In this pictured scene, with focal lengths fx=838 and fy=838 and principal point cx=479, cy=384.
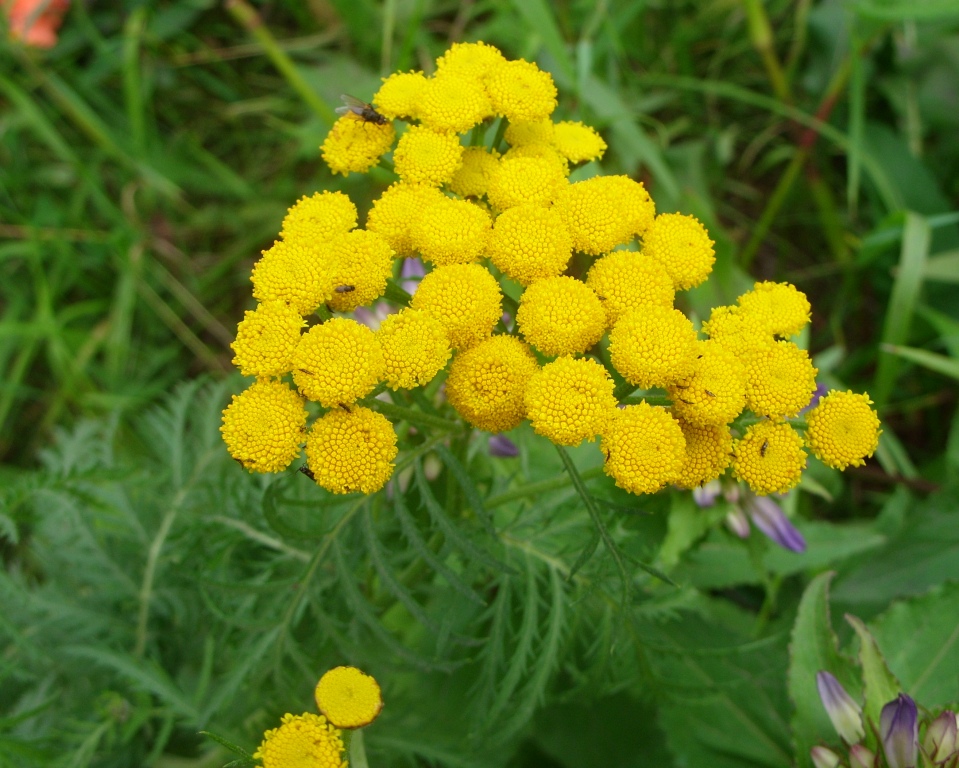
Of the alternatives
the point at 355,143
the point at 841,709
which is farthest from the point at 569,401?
the point at 841,709

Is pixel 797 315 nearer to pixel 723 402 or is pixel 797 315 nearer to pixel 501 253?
pixel 723 402

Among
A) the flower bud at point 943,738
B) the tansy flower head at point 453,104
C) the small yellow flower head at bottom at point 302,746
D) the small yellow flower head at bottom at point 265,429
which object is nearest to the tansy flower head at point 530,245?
the tansy flower head at point 453,104

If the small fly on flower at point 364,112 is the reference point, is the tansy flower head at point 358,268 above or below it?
below

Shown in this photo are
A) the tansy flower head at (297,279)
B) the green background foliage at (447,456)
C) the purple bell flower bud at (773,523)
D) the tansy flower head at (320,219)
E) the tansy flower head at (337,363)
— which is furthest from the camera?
the purple bell flower bud at (773,523)

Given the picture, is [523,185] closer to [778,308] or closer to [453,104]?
[453,104]

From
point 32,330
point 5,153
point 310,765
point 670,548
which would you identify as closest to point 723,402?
point 670,548

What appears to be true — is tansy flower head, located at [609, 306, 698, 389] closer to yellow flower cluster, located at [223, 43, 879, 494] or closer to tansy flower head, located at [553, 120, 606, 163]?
yellow flower cluster, located at [223, 43, 879, 494]

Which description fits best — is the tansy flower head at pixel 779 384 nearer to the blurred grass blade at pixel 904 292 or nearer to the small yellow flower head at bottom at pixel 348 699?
the small yellow flower head at bottom at pixel 348 699
